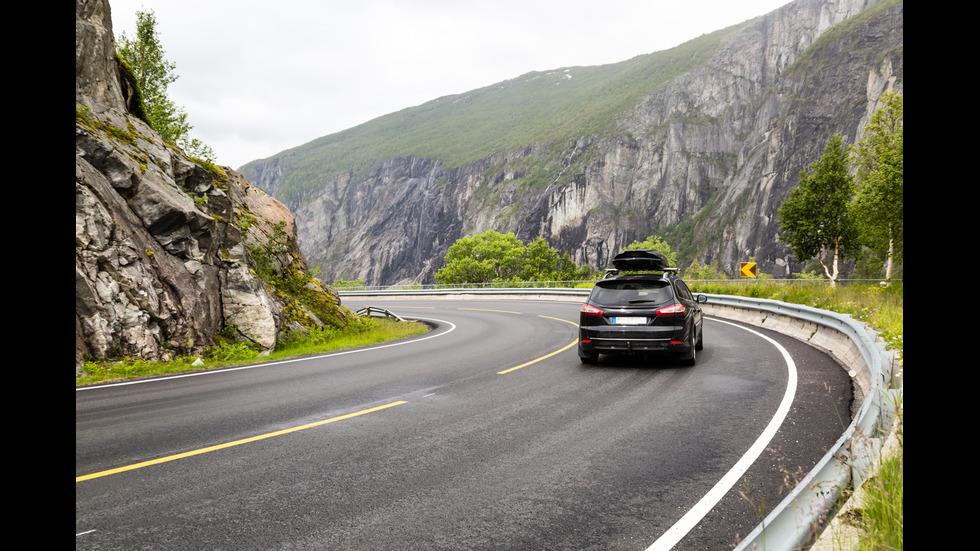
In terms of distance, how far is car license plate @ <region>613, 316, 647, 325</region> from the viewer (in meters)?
8.97

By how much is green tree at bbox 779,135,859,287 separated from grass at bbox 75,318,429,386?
3054 cm

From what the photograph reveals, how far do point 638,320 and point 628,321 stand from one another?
0.17 m

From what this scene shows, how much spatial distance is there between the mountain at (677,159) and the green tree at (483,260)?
4904 centimetres

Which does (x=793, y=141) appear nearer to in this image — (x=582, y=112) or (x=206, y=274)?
(x=582, y=112)

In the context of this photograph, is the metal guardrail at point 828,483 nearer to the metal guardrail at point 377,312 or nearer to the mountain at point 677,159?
the metal guardrail at point 377,312

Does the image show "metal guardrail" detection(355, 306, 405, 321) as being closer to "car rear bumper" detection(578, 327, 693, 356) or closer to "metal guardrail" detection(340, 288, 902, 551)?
"car rear bumper" detection(578, 327, 693, 356)

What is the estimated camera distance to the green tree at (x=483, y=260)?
89.5 m

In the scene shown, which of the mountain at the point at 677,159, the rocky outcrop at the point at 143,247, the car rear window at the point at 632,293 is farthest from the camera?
the mountain at the point at 677,159

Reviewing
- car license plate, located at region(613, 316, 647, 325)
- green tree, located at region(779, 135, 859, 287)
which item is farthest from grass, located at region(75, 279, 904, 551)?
green tree, located at region(779, 135, 859, 287)

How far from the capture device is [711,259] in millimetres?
121875

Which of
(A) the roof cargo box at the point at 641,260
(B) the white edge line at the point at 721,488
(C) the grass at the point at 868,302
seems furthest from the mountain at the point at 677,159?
(B) the white edge line at the point at 721,488

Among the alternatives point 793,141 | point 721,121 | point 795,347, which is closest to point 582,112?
point 721,121
